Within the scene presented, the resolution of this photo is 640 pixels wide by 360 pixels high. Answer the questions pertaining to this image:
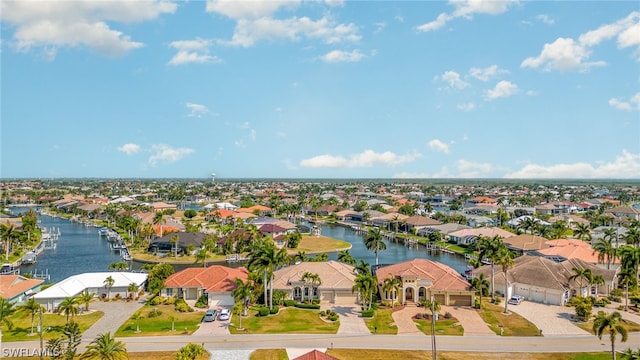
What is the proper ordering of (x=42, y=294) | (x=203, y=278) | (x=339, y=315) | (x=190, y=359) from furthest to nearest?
(x=203, y=278) < (x=42, y=294) < (x=339, y=315) < (x=190, y=359)

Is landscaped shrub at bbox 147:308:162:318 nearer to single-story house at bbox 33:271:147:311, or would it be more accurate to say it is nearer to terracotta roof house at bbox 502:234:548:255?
single-story house at bbox 33:271:147:311

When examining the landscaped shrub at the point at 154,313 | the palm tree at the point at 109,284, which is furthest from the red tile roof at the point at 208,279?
the palm tree at the point at 109,284

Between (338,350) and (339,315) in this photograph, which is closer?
(338,350)

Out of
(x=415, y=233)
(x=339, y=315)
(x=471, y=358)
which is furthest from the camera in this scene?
(x=415, y=233)

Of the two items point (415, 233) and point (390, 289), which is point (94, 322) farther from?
point (415, 233)

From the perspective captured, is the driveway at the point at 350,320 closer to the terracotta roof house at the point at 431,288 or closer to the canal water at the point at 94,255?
the terracotta roof house at the point at 431,288

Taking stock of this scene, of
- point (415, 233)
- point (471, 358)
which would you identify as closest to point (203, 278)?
point (471, 358)

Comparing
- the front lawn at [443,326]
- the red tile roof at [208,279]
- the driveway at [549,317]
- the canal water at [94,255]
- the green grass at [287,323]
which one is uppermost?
the red tile roof at [208,279]
